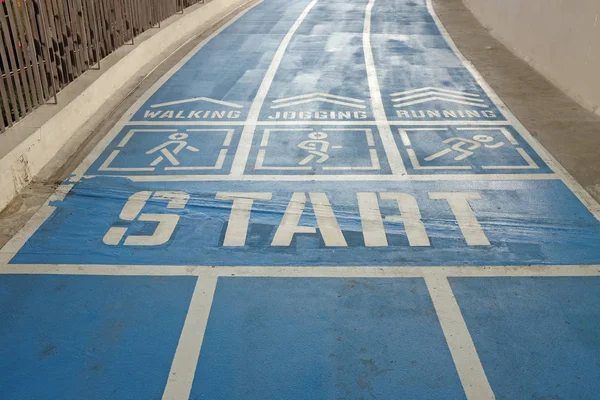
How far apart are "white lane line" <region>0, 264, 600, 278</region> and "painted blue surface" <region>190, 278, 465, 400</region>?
4.3 inches

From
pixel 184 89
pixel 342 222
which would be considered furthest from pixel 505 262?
pixel 184 89

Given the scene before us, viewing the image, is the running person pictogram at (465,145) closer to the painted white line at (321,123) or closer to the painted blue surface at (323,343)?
the painted white line at (321,123)

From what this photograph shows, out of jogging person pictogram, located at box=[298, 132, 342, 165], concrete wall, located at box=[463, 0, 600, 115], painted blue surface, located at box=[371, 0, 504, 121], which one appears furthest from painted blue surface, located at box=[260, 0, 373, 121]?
concrete wall, located at box=[463, 0, 600, 115]

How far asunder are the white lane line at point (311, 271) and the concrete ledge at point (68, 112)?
153 centimetres

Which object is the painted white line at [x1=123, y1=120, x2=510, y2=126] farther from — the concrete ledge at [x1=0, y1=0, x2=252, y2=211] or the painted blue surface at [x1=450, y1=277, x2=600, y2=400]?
the painted blue surface at [x1=450, y1=277, x2=600, y2=400]

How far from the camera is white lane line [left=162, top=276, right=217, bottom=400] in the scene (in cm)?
406

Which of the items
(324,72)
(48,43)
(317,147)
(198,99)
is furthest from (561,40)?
(48,43)

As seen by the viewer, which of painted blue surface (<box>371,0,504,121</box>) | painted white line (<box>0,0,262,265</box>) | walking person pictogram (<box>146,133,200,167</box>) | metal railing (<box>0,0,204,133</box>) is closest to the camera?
painted white line (<box>0,0,262,265</box>)

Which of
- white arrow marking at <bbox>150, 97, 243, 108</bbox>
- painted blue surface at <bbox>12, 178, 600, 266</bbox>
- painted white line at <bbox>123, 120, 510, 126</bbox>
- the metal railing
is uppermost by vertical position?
the metal railing

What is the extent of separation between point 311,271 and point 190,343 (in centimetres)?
136

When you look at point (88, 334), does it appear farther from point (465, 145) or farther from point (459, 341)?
point (465, 145)

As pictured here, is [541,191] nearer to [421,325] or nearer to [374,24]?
[421,325]

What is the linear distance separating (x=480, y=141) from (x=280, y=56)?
5.82 metres

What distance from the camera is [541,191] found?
6.85 metres
